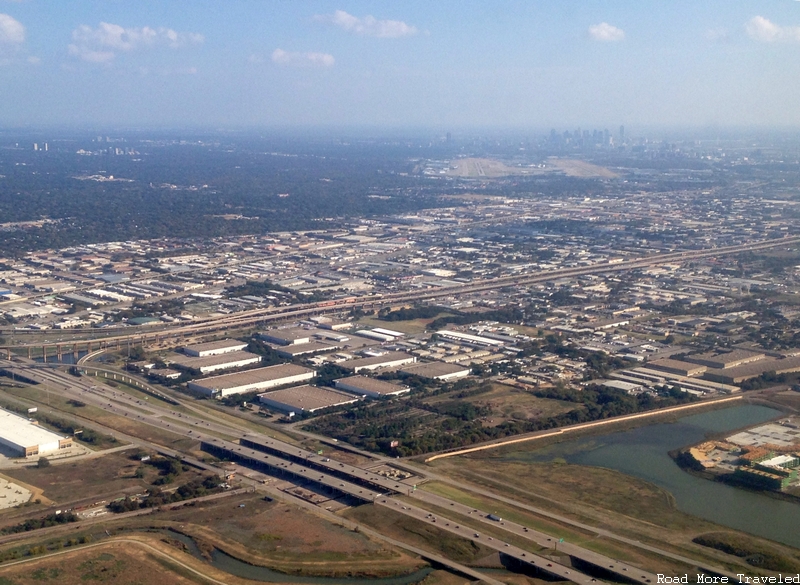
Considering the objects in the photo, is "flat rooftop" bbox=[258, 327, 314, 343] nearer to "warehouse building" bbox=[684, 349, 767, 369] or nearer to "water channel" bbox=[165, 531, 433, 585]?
"warehouse building" bbox=[684, 349, 767, 369]

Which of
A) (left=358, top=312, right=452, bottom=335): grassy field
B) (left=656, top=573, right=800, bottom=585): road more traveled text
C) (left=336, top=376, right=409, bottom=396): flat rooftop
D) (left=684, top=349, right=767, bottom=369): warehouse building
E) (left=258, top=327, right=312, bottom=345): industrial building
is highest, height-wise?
(left=684, top=349, right=767, bottom=369): warehouse building

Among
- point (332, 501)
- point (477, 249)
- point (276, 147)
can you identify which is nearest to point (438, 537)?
point (332, 501)

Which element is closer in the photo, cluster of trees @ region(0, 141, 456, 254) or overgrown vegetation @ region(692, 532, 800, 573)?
overgrown vegetation @ region(692, 532, 800, 573)

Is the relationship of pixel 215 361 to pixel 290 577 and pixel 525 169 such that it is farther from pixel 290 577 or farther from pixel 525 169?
pixel 525 169

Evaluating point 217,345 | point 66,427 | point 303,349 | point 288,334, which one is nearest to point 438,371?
point 303,349

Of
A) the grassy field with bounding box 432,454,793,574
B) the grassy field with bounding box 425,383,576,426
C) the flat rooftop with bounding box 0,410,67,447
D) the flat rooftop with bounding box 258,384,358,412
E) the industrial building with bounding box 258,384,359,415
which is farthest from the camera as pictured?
the flat rooftop with bounding box 258,384,358,412

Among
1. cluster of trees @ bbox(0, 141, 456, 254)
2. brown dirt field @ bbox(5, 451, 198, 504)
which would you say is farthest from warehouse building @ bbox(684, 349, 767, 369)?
cluster of trees @ bbox(0, 141, 456, 254)

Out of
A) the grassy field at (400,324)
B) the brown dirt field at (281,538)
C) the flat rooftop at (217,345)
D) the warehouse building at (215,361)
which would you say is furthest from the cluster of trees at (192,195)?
Answer: the brown dirt field at (281,538)
